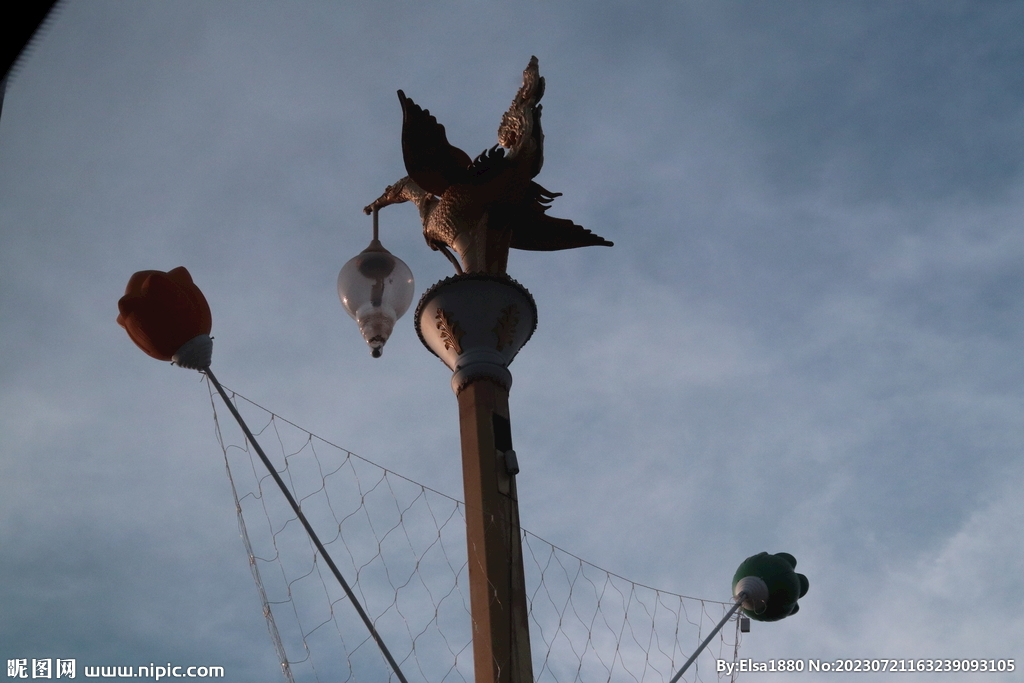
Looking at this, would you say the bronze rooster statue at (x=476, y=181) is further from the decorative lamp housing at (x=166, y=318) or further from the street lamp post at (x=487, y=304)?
the decorative lamp housing at (x=166, y=318)

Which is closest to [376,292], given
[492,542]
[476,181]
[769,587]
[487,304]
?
[487,304]

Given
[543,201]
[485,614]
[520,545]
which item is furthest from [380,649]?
[543,201]

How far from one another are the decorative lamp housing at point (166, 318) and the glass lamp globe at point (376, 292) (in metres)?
1.11

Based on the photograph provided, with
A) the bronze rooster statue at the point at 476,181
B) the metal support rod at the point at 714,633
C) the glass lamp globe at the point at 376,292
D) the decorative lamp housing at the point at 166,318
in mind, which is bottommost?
the metal support rod at the point at 714,633

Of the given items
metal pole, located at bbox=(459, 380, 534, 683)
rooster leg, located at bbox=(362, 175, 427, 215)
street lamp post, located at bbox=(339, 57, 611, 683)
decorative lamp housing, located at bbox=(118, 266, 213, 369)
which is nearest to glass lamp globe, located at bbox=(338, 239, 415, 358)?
street lamp post, located at bbox=(339, 57, 611, 683)

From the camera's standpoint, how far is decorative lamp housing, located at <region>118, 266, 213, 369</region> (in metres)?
5.45

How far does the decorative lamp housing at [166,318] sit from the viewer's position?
5.45m

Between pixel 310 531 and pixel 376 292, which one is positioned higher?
pixel 376 292

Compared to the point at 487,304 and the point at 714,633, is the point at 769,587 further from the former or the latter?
the point at 487,304

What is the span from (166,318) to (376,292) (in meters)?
1.40

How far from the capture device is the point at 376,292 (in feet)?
21.4

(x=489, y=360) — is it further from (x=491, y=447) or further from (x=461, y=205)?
(x=461, y=205)

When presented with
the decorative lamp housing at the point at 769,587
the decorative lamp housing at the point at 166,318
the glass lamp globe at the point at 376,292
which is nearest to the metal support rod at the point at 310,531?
the decorative lamp housing at the point at 166,318

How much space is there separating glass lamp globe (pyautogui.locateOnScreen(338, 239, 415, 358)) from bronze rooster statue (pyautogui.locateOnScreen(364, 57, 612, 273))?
119cm
